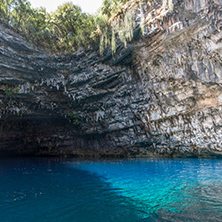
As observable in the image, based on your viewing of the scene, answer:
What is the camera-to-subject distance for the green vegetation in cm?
1477

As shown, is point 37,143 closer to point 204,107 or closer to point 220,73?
point 204,107

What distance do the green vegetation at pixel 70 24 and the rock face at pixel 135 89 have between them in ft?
3.64

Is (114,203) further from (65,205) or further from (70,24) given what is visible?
(70,24)

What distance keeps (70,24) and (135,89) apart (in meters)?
10.5

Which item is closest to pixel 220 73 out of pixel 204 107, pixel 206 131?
pixel 204 107

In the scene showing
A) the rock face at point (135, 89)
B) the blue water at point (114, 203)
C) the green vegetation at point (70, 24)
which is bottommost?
the blue water at point (114, 203)

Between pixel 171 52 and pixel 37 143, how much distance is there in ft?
73.7

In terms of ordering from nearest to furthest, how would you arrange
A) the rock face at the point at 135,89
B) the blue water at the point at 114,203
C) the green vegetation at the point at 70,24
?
the blue water at the point at 114,203
the rock face at the point at 135,89
the green vegetation at the point at 70,24

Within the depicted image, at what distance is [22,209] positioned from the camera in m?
4.50

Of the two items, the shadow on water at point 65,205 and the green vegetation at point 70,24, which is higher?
the green vegetation at point 70,24

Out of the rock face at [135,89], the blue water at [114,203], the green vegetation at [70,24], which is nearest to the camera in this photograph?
the blue water at [114,203]

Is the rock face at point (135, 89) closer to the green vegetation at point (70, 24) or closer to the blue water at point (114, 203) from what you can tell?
the green vegetation at point (70, 24)

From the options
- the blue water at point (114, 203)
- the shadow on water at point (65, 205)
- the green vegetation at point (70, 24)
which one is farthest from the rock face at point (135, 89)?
the shadow on water at point (65, 205)

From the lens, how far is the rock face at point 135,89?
41.6 ft
